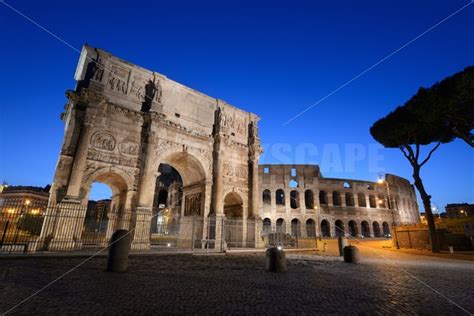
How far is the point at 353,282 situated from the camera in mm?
5125

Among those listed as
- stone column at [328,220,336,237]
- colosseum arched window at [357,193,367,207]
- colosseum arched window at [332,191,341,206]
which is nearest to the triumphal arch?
stone column at [328,220,336,237]

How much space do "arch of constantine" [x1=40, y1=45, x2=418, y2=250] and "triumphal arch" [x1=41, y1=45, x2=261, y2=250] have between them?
0.05 metres

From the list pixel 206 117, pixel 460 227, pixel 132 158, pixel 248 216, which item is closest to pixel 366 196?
pixel 460 227

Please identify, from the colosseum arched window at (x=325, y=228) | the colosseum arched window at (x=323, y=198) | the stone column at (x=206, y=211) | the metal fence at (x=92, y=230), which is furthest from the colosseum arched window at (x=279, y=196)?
the stone column at (x=206, y=211)

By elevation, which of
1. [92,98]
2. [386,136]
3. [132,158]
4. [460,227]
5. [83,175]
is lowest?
[460,227]

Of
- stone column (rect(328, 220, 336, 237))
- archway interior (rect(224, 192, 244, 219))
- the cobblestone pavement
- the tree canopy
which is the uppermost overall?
the tree canopy

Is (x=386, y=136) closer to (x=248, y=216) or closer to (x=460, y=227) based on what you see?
(x=460, y=227)

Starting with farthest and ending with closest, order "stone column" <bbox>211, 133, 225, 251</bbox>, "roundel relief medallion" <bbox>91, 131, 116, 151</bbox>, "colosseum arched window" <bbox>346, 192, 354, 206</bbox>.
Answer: "colosseum arched window" <bbox>346, 192, 354, 206</bbox>, "stone column" <bbox>211, 133, 225, 251</bbox>, "roundel relief medallion" <bbox>91, 131, 116, 151</bbox>

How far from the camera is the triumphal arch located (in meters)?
11.3

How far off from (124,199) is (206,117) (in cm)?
814

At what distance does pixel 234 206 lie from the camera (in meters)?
18.0

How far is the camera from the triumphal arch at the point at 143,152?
37.2 feet

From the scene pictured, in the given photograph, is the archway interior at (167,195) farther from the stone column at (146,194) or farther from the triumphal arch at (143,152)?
the stone column at (146,194)

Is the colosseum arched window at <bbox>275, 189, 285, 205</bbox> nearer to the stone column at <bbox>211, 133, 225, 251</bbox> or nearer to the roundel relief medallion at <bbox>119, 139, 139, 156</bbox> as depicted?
the stone column at <bbox>211, 133, 225, 251</bbox>
